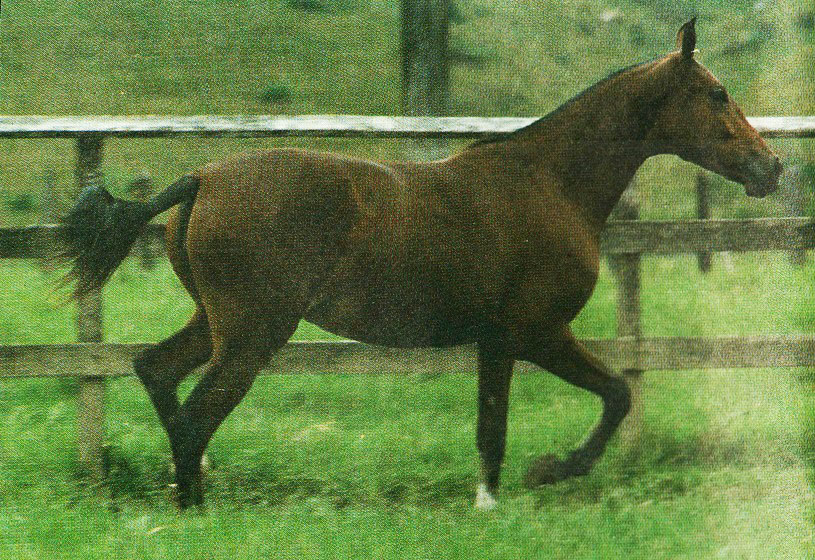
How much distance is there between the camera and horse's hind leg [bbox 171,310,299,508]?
10.6 ft

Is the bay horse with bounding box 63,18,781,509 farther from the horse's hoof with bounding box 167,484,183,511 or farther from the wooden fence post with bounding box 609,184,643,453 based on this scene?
the wooden fence post with bounding box 609,184,643,453

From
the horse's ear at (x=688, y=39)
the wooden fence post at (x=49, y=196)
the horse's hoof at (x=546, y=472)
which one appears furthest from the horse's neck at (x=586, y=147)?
the wooden fence post at (x=49, y=196)

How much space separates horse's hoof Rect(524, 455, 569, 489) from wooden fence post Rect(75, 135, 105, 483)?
1712 millimetres

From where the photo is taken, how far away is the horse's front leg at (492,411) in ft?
11.8

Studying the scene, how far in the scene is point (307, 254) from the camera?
3.24 meters

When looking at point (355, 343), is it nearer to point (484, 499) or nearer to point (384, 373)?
point (384, 373)

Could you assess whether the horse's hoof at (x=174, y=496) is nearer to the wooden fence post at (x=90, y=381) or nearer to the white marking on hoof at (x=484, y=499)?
the wooden fence post at (x=90, y=381)

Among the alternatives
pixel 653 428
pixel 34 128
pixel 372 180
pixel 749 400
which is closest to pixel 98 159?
pixel 34 128

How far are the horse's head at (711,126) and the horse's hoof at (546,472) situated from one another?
4.35ft

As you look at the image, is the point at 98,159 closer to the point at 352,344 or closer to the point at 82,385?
the point at 82,385

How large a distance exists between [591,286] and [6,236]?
2360mm

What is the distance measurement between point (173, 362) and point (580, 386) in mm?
1602

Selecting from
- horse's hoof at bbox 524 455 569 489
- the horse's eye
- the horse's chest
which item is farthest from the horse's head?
horse's hoof at bbox 524 455 569 489

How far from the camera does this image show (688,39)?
3.54 metres
